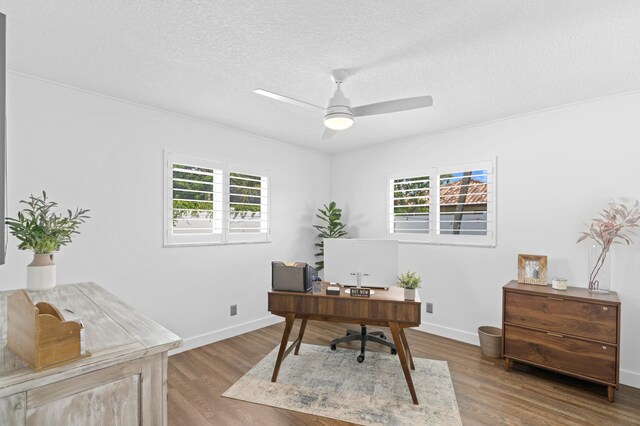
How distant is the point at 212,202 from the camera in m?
3.81

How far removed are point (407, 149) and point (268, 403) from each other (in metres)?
3.55

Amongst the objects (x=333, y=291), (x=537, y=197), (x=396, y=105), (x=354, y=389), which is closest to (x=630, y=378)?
(x=537, y=197)

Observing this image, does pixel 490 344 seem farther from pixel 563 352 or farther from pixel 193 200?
pixel 193 200

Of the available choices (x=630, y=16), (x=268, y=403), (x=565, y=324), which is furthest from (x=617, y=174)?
(x=268, y=403)

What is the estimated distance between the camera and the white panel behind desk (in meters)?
2.90

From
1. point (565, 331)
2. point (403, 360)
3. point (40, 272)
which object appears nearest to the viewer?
point (40, 272)

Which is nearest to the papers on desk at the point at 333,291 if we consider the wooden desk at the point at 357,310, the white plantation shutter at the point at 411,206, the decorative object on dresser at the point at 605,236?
the wooden desk at the point at 357,310

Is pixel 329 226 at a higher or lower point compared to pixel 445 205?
lower

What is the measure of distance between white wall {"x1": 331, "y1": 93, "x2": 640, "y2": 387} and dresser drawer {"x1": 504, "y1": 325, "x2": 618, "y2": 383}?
55 centimetres

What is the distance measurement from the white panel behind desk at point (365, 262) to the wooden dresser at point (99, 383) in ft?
6.04

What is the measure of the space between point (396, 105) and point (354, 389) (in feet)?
7.85

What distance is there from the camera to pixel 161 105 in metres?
3.25

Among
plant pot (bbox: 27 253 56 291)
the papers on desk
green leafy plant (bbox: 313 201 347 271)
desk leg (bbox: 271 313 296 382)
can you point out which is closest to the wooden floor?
desk leg (bbox: 271 313 296 382)

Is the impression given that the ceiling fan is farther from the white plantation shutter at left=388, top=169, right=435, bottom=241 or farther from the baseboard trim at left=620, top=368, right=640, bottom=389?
the baseboard trim at left=620, top=368, right=640, bottom=389
